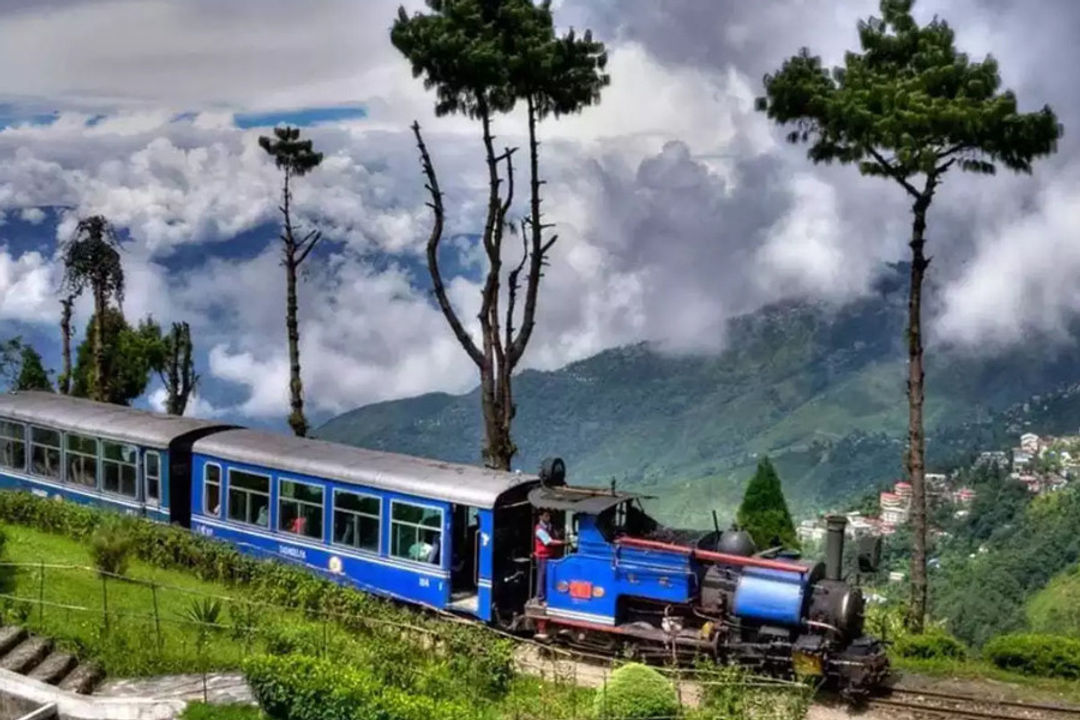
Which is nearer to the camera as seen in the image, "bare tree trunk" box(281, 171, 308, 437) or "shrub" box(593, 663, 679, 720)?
"shrub" box(593, 663, 679, 720)

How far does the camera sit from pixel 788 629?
16781 millimetres

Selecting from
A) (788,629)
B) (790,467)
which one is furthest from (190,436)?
(790,467)

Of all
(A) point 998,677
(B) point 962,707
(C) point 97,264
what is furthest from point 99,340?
(B) point 962,707

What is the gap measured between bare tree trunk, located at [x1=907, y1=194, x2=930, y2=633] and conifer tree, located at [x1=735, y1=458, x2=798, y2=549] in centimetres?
386

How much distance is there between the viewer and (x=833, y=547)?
57.3 feet

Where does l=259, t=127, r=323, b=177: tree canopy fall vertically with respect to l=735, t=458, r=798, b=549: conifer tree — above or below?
above

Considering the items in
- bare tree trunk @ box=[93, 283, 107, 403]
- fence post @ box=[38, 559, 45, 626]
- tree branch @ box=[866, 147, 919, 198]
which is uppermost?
tree branch @ box=[866, 147, 919, 198]

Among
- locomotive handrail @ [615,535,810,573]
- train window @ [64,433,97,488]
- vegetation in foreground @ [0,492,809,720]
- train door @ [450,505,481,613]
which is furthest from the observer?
train window @ [64,433,97,488]

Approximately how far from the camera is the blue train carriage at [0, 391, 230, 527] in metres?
23.4

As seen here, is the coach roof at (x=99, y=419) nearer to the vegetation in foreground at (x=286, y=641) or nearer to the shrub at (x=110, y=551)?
the vegetation in foreground at (x=286, y=641)

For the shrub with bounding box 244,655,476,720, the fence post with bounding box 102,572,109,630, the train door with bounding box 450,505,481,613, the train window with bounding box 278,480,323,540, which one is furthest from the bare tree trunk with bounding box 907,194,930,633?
the fence post with bounding box 102,572,109,630

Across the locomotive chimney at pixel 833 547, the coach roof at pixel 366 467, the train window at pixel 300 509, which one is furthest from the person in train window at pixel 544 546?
the train window at pixel 300 509

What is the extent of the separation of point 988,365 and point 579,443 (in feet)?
202

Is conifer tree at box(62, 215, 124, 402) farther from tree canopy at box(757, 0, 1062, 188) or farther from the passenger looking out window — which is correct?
tree canopy at box(757, 0, 1062, 188)
